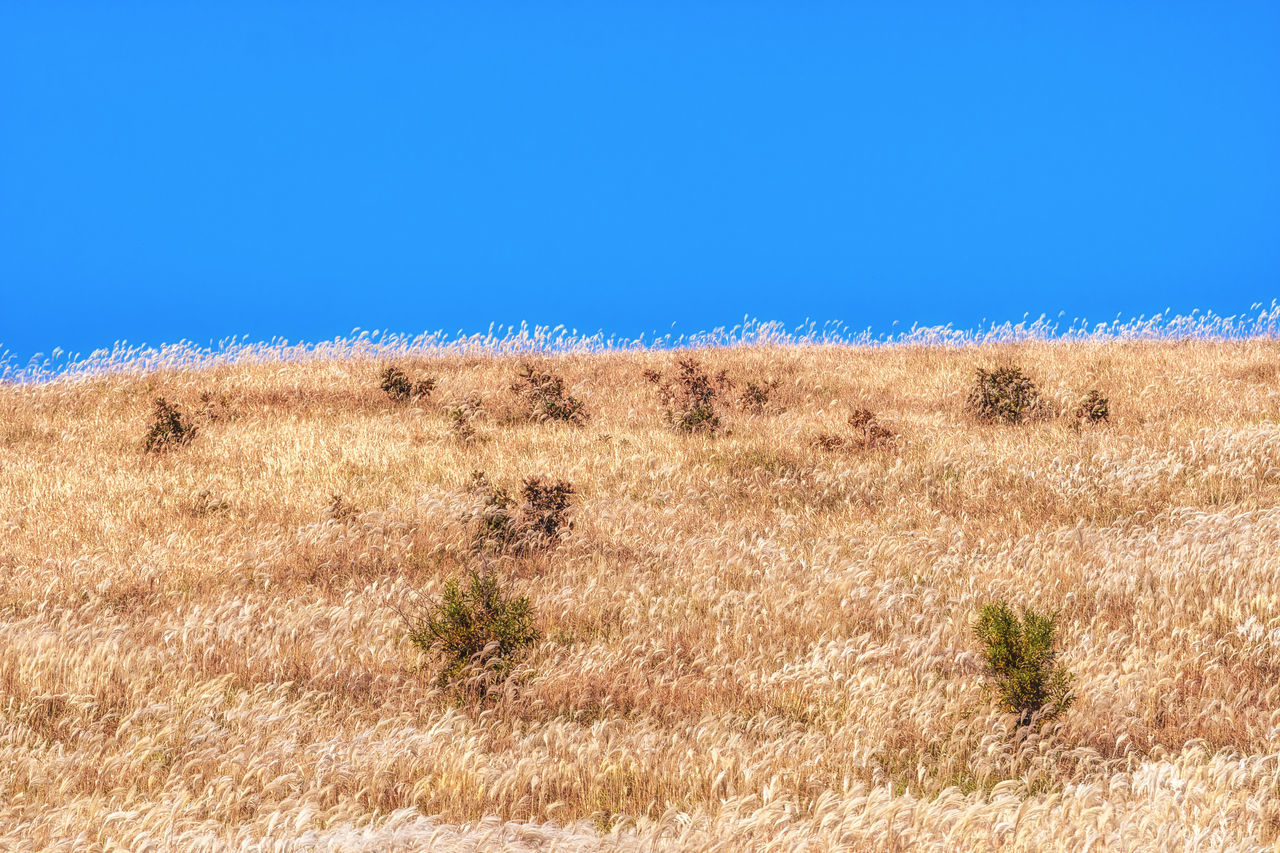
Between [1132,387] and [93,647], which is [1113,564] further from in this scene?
[1132,387]

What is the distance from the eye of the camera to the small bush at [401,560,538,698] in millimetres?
6125

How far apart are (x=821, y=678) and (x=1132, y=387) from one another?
37.0 ft

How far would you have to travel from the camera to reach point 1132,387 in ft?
49.5

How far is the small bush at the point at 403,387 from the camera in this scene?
50.8ft

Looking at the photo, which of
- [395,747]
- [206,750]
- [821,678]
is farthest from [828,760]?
[206,750]

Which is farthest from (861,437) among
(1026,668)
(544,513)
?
(1026,668)

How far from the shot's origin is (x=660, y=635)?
684 centimetres

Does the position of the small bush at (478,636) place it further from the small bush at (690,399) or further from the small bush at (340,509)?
the small bush at (690,399)

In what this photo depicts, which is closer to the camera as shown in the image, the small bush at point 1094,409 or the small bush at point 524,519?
the small bush at point 524,519

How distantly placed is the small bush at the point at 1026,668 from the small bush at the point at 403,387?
11.3 m

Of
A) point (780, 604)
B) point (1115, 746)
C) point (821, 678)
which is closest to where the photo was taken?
point (1115, 746)

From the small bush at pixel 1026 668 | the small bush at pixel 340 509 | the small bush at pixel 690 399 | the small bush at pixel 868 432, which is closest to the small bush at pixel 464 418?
the small bush at pixel 690 399

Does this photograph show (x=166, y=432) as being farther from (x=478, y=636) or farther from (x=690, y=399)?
(x=478, y=636)

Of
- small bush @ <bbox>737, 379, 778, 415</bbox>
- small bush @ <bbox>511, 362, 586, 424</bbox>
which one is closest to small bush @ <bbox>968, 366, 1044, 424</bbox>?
small bush @ <bbox>737, 379, 778, 415</bbox>
